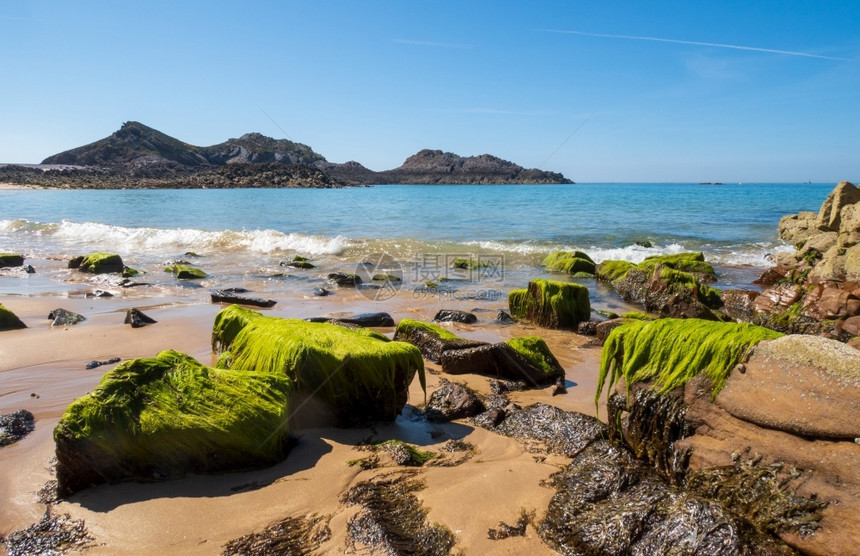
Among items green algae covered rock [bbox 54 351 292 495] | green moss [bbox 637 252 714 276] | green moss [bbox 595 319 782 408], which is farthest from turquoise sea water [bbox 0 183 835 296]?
green algae covered rock [bbox 54 351 292 495]

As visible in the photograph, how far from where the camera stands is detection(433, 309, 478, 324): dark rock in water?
9016mm

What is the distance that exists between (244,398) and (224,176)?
289 ft

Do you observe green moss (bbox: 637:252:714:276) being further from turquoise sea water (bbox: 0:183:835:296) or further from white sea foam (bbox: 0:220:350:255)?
white sea foam (bbox: 0:220:350:255)

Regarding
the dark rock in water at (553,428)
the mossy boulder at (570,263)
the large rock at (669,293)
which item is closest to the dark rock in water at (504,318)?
the large rock at (669,293)

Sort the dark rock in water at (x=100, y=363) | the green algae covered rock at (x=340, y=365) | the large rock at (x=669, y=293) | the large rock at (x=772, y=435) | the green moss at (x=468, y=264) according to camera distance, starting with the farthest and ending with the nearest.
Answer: the green moss at (x=468, y=264), the large rock at (x=669, y=293), the dark rock in water at (x=100, y=363), the green algae covered rock at (x=340, y=365), the large rock at (x=772, y=435)

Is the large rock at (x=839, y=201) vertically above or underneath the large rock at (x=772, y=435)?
above

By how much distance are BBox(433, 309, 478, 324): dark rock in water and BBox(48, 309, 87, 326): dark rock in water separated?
601cm

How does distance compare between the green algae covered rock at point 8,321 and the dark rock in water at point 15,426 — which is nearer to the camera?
the dark rock in water at point 15,426

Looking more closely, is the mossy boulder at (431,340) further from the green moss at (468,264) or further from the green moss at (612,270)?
the green moss at (468,264)

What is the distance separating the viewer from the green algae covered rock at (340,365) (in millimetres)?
4426


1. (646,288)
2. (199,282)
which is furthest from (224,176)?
(646,288)

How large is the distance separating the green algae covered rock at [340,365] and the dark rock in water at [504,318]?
461 cm

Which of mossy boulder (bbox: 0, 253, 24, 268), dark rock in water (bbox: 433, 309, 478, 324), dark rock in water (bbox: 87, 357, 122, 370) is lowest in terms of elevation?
dark rock in water (bbox: 433, 309, 478, 324)

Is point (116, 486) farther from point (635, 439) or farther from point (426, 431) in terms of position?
point (635, 439)
